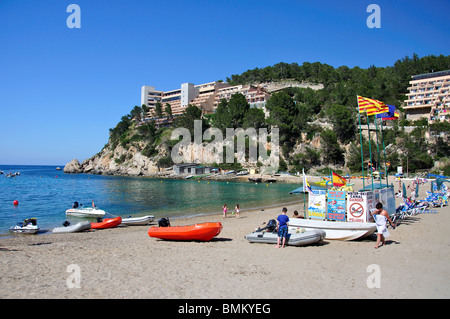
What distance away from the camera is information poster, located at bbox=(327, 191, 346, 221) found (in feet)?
42.9

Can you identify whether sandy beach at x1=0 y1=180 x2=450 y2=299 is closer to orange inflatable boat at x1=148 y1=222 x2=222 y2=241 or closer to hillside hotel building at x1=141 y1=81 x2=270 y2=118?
orange inflatable boat at x1=148 y1=222 x2=222 y2=241

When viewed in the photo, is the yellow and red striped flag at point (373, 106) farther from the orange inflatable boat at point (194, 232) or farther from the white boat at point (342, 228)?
the orange inflatable boat at point (194, 232)

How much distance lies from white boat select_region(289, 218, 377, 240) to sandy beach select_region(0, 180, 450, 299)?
298mm

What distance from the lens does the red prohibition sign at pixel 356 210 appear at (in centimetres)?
1265

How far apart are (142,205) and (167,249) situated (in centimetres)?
1903

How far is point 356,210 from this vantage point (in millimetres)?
12766

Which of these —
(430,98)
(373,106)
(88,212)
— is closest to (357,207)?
(373,106)

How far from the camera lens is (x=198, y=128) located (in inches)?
3442

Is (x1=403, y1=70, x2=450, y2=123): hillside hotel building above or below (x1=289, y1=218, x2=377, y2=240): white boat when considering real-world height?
above

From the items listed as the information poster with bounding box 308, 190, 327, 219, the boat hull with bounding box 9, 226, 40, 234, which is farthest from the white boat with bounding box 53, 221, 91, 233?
the information poster with bounding box 308, 190, 327, 219

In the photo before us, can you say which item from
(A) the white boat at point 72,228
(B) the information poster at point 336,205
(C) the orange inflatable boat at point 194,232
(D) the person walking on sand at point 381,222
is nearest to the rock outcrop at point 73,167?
(A) the white boat at point 72,228

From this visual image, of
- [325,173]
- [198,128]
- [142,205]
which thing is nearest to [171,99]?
[198,128]

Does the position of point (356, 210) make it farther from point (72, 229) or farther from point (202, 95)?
point (202, 95)

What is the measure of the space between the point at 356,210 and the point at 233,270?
718 cm
